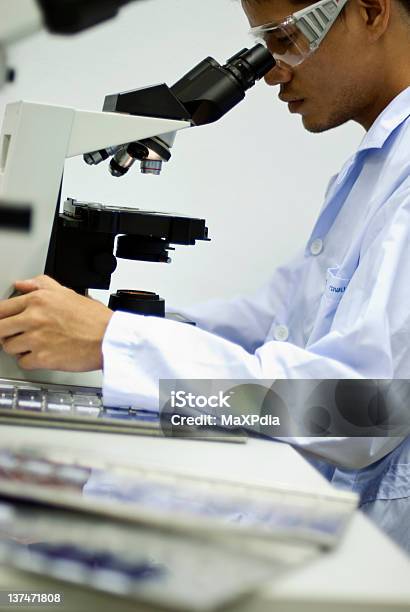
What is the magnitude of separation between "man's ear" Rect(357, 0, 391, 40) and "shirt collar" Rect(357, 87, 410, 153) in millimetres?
141

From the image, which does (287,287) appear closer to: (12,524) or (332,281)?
(332,281)

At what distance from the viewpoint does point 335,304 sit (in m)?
1.30

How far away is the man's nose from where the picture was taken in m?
1.58

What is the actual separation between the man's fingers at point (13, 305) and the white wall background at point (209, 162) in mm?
1062

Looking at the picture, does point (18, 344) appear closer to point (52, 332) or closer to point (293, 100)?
point (52, 332)

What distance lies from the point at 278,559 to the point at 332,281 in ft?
2.55

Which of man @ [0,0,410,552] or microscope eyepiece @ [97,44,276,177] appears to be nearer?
man @ [0,0,410,552]

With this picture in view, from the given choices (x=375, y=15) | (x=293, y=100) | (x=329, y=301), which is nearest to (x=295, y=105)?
(x=293, y=100)

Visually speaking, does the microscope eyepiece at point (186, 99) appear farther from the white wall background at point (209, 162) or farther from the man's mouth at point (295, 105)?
the white wall background at point (209, 162)

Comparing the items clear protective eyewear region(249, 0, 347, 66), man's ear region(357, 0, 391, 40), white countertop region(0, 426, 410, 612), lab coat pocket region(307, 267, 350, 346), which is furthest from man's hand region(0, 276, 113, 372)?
man's ear region(357, 0, 391, 40)

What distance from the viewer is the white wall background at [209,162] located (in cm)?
221

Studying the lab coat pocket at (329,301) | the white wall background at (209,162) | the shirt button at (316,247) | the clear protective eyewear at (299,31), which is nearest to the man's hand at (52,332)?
the lab coat pocket at (329,301)

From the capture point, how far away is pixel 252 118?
2.30 meters

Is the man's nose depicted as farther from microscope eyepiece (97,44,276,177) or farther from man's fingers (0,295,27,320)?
man's fingers (0,295,27,320)
